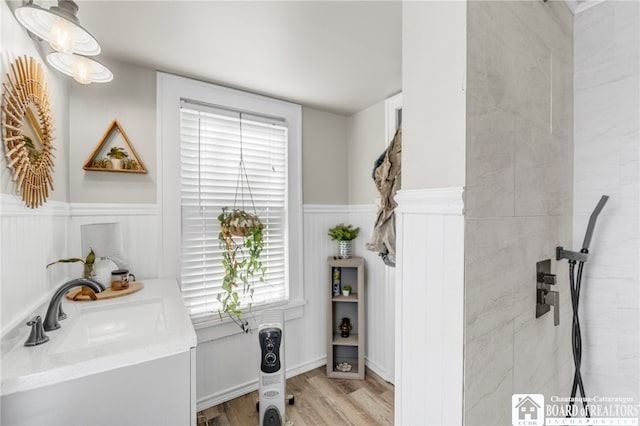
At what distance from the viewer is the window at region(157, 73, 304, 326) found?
1.96 metres

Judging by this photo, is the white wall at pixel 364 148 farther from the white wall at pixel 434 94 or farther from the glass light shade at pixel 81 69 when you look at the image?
the glass light shade at pixel 81 69

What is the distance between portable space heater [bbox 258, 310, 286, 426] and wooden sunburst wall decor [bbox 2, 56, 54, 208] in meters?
1.37

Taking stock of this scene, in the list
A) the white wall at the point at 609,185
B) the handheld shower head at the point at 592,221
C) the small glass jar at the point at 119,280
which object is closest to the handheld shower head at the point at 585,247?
the handheld shower head at the point at 592,221

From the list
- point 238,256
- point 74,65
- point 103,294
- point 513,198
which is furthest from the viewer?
point 238,256

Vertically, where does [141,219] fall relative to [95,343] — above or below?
above

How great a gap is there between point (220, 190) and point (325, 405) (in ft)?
5.83

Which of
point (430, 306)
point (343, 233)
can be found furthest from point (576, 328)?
point (343, 233)

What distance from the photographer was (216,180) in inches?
85.2

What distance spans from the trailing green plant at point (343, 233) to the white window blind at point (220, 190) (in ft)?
1.47

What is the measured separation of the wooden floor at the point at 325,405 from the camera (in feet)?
6.41

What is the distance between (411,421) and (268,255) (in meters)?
1.75

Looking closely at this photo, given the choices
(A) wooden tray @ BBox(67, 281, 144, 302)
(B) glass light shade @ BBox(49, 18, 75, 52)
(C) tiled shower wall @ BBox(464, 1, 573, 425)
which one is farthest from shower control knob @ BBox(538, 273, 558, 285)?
(A) wooden tray @ BBox(67, 281, 144, 302)

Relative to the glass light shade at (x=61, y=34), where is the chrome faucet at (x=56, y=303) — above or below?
below

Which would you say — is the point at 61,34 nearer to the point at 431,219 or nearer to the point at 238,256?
the point at 431,219
